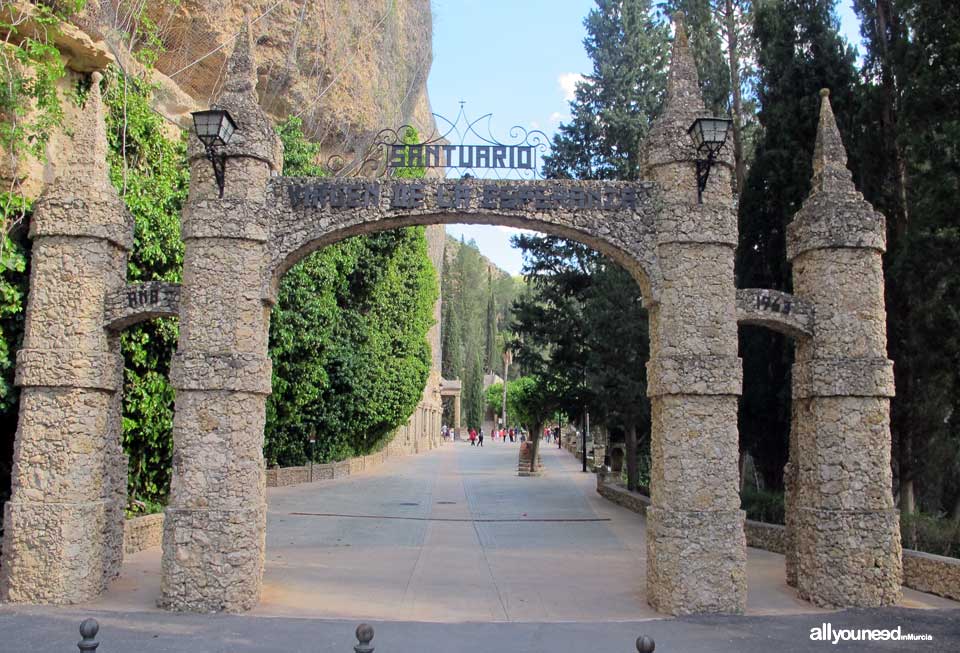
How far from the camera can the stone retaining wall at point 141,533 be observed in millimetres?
12375

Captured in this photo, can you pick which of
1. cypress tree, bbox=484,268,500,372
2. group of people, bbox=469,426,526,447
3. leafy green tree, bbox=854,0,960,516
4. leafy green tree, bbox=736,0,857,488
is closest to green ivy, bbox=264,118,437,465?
leafy green tree, bbox=736,0,857,488

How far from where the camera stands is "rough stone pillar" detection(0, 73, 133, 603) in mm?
8961

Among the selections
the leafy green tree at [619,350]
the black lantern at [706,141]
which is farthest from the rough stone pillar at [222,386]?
the leafy green tree at [619,350]

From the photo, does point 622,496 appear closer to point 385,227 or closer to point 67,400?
point 385,227

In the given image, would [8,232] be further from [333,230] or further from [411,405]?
[411,405]

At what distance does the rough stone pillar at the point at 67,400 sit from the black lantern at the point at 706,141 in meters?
7.34

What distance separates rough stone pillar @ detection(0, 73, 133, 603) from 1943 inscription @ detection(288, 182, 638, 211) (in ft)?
8.52

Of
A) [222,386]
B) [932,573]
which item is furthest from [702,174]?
[222,386]

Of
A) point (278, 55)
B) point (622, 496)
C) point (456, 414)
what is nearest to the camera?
point (622, 496)

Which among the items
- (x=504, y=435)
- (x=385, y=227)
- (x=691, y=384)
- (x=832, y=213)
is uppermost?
(x=832, y=213)

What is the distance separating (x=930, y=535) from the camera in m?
11.4

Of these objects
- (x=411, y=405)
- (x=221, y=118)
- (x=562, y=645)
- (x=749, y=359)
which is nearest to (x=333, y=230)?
(x=221, y=118)

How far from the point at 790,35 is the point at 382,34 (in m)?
16.5

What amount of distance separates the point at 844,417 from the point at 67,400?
9.54 meters
